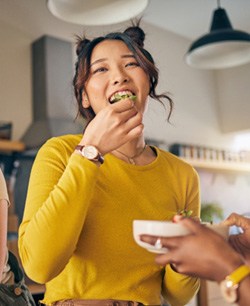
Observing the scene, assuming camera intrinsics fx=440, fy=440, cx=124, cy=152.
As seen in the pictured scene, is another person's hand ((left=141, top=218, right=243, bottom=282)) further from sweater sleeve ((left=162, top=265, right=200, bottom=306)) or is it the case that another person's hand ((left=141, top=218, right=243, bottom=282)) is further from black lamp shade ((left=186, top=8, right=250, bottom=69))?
black lamp shade ((left=186, top=8, right=250, bottom=69))

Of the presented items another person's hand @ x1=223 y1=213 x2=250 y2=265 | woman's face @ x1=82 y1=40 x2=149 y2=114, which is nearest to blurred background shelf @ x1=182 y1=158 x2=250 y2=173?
woman's face @ x1=82 y1=40 x2=149 y2=114

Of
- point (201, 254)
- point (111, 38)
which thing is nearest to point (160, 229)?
point (201, 254)

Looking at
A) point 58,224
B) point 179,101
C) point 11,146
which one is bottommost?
point 179,101

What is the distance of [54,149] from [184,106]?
4629mm

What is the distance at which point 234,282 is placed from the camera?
630mm

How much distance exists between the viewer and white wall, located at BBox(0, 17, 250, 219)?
410 cm

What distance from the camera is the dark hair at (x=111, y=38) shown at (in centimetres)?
119

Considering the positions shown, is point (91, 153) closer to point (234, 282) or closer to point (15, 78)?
point (234, 282)

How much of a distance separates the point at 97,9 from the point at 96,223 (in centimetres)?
151

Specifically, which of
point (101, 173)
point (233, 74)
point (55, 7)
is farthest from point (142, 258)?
point (233, 74)

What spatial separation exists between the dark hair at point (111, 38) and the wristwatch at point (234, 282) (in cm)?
68

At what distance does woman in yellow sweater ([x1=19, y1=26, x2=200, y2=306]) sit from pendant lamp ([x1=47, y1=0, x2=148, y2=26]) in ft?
3.30

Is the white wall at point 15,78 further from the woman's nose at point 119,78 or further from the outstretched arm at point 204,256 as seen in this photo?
the outstretched arm at point 204,256

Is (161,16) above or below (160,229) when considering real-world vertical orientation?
below
